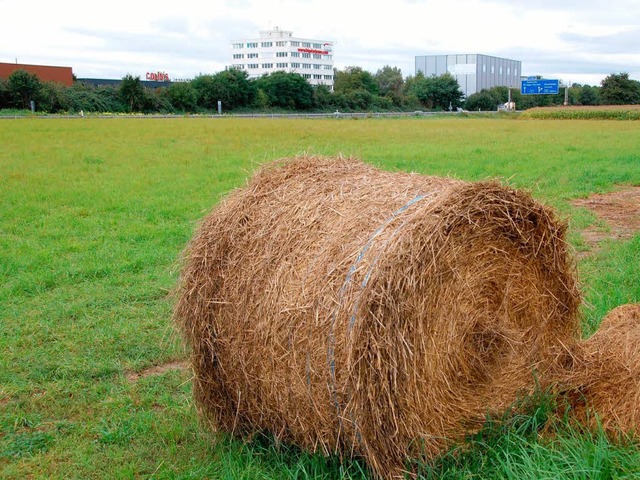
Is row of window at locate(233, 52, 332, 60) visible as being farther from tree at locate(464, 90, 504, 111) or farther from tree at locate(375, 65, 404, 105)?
tree at locate(464, 90, 504, 111)

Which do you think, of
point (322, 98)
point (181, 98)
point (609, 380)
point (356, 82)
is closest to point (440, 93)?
point (356, 82)

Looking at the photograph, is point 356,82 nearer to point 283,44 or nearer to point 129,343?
point 283,44

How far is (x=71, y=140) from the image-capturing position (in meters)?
30.3

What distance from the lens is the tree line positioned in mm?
70562

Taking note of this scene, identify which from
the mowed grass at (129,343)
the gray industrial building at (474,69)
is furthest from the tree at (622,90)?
the mowed grass at (129,343)

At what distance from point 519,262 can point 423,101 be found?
11359 centimetres

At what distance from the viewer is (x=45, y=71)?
291ft

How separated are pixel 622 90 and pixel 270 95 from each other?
4818 centimetres

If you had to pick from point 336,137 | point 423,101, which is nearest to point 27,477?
point 336,137

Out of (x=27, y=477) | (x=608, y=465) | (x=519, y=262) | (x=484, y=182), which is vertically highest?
(x=484, y=182)

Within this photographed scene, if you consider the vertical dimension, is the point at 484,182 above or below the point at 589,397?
above

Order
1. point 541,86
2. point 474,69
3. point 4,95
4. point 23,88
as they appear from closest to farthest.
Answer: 1. point 23,88
2. point 4,95
3. point 541,86
4. point 474,69

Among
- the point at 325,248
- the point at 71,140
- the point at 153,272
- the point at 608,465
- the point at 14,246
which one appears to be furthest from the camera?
the point at 71,140

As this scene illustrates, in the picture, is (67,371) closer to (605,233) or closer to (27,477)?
(27,477)
